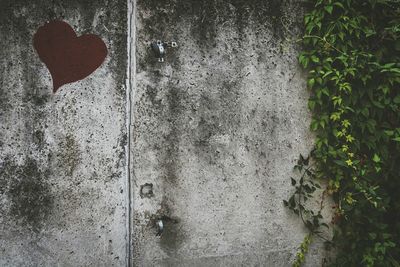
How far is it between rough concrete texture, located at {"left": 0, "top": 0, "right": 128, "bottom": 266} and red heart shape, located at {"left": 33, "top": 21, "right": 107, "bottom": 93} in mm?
38

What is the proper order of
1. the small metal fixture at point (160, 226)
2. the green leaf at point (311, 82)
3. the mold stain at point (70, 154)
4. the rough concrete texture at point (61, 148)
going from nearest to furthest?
the rough concrete texture at point (61, 148)
the mold stain at point (70, 154)
the small metal fixture at point (160, 226)
the green leaf at point (311, 82)

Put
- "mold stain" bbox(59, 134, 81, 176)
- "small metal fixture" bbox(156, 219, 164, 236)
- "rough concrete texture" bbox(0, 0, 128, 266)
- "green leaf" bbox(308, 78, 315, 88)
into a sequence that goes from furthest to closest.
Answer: "green leaf" bbox(308, 78, 315, 88) < "small metal fixture" bbox(156, 219, 164, 236) < "mold stain" bbox(59, 134, 81, 176) < "rough concrete texture" bbox(0, 0, 128, 266)

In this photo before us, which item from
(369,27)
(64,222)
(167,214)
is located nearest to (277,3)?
(369,27)

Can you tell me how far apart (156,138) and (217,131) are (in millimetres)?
459

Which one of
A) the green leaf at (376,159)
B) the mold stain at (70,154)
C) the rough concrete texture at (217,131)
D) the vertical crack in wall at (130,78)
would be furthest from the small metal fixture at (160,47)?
the green leaf at (376,159)

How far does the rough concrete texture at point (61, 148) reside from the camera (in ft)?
8.55

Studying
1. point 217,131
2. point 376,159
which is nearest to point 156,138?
point 217,131

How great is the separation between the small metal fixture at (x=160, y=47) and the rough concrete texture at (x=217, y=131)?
4 cm

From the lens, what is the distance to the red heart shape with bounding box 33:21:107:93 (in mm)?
2633

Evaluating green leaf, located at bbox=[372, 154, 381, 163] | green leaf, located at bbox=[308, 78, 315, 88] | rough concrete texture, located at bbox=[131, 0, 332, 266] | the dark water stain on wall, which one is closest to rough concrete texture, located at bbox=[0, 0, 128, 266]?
the dark water stain on wall

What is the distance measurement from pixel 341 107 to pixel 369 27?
2.05ft

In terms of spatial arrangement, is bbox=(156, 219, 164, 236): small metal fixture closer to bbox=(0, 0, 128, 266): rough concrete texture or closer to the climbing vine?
bbox=(0, 0, 128, 266): rough concrete texture

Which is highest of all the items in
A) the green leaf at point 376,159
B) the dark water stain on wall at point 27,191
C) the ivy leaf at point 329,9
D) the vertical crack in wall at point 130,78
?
the ivy leaf at point 329,9

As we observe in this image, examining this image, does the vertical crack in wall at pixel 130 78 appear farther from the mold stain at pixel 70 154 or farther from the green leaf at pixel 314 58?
the green leaf at pixel 314 58
